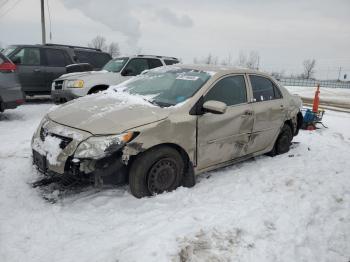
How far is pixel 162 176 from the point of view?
4156mm

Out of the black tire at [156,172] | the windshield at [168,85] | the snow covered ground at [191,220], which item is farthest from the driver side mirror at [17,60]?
the black tire at [156,172]

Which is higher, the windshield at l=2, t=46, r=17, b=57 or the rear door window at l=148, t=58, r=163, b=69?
the windshield at l=2, t=46, r=17, b=57

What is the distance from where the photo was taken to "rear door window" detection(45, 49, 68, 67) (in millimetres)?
11494

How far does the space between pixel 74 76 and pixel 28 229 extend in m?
A: 6.60

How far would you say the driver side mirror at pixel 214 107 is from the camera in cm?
432

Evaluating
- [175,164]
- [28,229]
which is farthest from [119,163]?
[28,229]

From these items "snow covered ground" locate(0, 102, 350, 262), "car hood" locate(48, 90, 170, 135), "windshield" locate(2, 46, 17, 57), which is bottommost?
"snow covered ground" locate(0, 102, 350, 262)

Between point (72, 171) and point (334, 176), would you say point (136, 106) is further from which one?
point (334, 176)

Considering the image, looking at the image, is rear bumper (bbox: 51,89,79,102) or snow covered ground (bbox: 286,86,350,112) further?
snow covered ground (bbox: 286,86,350,112)

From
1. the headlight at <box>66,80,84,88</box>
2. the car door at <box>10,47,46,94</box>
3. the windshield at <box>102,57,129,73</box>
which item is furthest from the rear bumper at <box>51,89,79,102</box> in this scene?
the car door at <box>10,47,46,94</box>

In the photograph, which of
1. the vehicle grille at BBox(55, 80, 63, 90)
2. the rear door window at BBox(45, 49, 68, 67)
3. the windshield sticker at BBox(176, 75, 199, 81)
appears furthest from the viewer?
the rear door window at BBox(45, 49, 68, 67)

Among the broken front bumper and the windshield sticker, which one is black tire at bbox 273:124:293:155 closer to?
the windshield sticker

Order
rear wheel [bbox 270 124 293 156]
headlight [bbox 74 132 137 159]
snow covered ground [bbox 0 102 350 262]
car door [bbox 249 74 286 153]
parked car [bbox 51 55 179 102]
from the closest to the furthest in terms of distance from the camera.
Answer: snow covered ground [bbox 0 102 350 262], headlight [bbox 74 132 137 159], car door [bbox 249 74 286 153], rear wheel [bbox 270 124 293 156], parked car [bbox 51 55 179 102]

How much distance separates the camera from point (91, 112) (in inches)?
164
